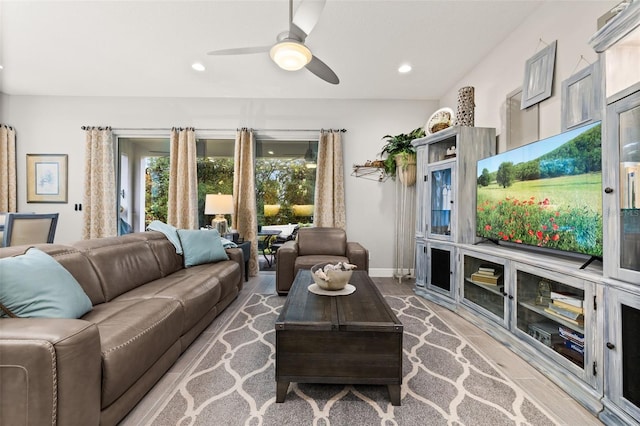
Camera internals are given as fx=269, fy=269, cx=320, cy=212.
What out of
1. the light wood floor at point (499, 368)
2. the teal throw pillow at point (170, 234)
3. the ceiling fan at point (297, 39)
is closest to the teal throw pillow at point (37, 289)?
the light wood floor at point (499, 368)

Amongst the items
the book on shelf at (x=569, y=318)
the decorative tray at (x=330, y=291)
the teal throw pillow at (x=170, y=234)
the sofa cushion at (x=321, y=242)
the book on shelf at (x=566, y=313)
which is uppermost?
the teal throw pillow at (x=170, y=234)

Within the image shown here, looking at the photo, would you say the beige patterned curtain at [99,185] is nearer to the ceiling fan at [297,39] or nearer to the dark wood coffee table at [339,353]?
the ceiling fan at [297,39]

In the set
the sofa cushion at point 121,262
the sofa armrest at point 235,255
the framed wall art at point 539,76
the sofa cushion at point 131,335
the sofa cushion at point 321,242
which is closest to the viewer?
the sofa cushion at point 131,335

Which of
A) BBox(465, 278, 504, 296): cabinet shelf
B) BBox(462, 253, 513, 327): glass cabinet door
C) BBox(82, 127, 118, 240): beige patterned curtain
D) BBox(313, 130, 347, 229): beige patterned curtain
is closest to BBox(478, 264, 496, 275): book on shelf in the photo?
BBox(462, 253, 513, 327): glass cabinet door

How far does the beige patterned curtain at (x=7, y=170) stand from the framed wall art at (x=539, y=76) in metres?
7.03

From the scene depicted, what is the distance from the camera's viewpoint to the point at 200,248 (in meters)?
2.95

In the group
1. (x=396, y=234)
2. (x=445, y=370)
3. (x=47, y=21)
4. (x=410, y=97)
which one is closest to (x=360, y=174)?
(x=396, y=234)

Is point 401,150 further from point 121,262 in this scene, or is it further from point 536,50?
point 121,262

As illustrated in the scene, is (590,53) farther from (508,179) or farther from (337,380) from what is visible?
(337,380)

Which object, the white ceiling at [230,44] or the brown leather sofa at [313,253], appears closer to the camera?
the white ceiling at [230,44]

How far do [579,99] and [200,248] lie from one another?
140 inches

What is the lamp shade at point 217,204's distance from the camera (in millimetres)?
3939

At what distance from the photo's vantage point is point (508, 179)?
241 cm

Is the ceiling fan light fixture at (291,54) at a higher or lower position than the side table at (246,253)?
higher
